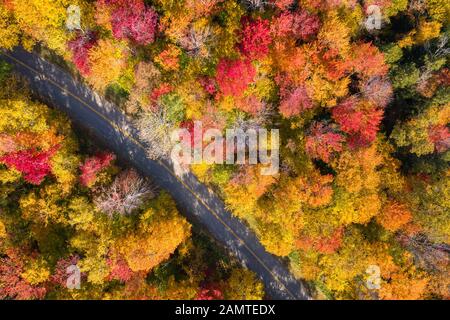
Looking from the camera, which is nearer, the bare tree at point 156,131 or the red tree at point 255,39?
the red tree at point 255,39

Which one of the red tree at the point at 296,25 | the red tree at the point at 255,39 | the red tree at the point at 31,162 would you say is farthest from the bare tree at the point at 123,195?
the red tree at the point at 296,25

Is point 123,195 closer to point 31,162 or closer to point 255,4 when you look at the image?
point 31,162

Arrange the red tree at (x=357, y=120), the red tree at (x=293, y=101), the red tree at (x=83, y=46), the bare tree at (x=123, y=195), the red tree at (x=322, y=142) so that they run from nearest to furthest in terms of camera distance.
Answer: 1. the red tree at (x=83, y=46)
2. the red tree at (x=293, y=101)
3. the bare tree at (x=123, y=195)
4. the red tree at (x=357, y=120)
5. the red tree at (x=322, y=142)

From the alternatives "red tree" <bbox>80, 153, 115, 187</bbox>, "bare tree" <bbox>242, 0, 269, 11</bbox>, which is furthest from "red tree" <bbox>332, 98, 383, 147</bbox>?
"red tree" <bbox>80, 153, 115, 187</bbox>

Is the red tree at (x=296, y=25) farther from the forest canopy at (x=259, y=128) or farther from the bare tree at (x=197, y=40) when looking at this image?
the bare tree at (x=197, y=40)

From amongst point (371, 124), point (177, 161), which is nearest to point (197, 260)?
point (177, 161)
